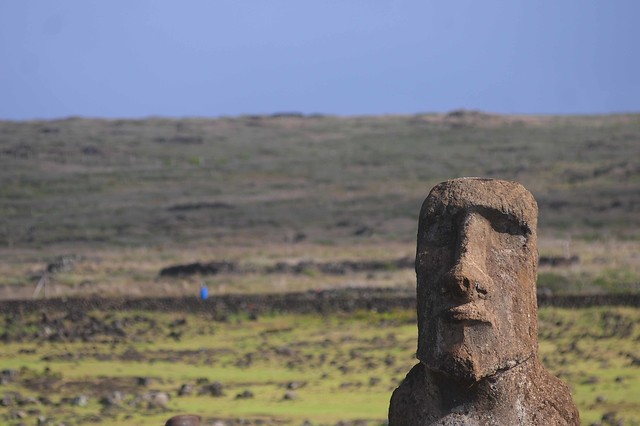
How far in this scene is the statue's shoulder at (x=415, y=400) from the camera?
8648 mm

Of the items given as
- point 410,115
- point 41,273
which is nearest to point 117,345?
point 41,273

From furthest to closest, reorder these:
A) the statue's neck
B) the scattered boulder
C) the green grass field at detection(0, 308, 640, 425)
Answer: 1. the scattered boulder
2. the green grass field at detection(0, 308, 640, 425)
3. the statue's neck

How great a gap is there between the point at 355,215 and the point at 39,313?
3249 cm

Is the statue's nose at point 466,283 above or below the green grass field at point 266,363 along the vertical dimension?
above

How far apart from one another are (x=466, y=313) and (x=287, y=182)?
75.4 m

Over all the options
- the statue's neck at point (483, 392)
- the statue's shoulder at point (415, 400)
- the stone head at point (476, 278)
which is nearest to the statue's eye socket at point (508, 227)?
the stone head at point (476, 278)

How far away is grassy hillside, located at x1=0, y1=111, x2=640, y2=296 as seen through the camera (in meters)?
56.3

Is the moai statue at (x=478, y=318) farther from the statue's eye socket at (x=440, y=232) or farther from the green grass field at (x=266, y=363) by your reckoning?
the green grass field at (x=266, y=363)

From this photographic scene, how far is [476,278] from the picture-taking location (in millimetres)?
8336

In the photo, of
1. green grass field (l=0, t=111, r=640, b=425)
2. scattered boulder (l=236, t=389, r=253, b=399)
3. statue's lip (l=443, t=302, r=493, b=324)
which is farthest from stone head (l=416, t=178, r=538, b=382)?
scattered boulder (l=236, t=389, r=253, b=399)

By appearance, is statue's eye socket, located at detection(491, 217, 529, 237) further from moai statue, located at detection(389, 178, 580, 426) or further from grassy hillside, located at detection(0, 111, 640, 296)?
grassy hillside, located at detection(0, 111, 640, 296)

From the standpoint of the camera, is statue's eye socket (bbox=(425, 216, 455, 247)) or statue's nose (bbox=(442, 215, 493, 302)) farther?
statue's eye socket (bbox=(425, 216, 455, 247))

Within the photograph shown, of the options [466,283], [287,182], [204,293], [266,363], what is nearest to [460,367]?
[466,283]

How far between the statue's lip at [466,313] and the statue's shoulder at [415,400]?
51 cm
